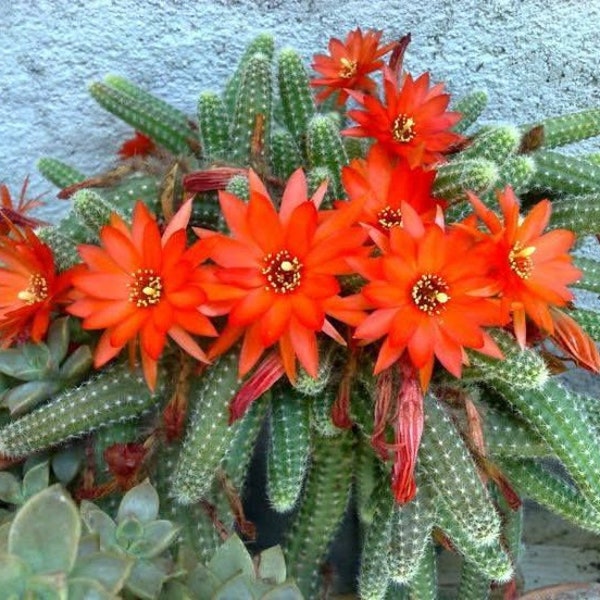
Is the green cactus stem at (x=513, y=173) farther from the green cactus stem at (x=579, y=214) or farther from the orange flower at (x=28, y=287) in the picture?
the orange flower at (x=28, y=287)

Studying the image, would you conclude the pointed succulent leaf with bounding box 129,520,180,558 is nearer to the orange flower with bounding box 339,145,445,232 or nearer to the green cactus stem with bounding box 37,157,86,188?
the orange flower with bounding box 339,145,445,232

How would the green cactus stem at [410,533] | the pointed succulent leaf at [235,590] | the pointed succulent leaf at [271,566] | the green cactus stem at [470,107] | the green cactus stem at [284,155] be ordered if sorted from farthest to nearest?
the green cactus stem at [470,107], the green cactus stem at [284,155], the green cactus stem at [410,533], the pointed succulent leaf at [271,566], the pointed succulent leaf at [235,590]

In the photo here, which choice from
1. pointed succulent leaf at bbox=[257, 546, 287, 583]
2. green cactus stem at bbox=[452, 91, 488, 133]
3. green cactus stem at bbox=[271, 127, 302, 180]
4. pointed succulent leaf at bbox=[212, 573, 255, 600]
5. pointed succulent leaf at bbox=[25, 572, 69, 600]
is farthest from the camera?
green cactus stem at bbox=[452, 91, 488, 133]

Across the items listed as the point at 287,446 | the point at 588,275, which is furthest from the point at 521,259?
the point at 287,446

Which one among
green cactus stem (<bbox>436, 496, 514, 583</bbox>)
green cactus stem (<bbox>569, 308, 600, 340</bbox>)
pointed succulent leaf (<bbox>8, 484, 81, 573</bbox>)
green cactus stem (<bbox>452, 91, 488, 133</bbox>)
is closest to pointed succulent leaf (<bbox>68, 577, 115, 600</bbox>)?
pointed succulent leaf (<bbox>8, 484, 81, 573</bbox>)

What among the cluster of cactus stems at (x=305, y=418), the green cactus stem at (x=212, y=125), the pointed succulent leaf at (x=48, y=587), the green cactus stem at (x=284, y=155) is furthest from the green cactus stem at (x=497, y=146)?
the pointed succulent leaf at (x=48, y=587)

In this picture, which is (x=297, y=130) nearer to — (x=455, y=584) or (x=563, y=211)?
(x=563, y=211)
